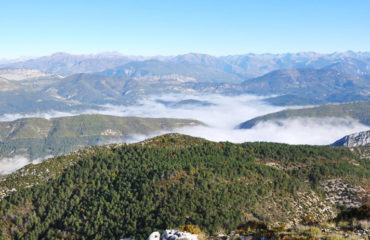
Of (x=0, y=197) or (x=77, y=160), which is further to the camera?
(x=77, y=160)

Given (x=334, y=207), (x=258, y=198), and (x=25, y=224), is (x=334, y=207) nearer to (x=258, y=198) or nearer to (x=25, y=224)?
(x=258, y=198)

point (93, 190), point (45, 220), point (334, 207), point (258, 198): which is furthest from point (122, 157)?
point (334, 207)

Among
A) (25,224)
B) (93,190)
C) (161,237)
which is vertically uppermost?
(161,237)

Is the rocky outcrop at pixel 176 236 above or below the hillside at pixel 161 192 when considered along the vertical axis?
above

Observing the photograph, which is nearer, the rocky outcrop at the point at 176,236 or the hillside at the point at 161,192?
the rocky outcrop at the point at 176,236

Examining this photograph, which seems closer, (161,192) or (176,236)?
(176,236)

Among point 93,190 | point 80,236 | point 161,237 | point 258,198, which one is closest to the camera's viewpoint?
point 161,237

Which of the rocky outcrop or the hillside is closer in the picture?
the rocky outcrop

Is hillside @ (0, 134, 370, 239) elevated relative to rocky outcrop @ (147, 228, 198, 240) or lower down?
lower down
